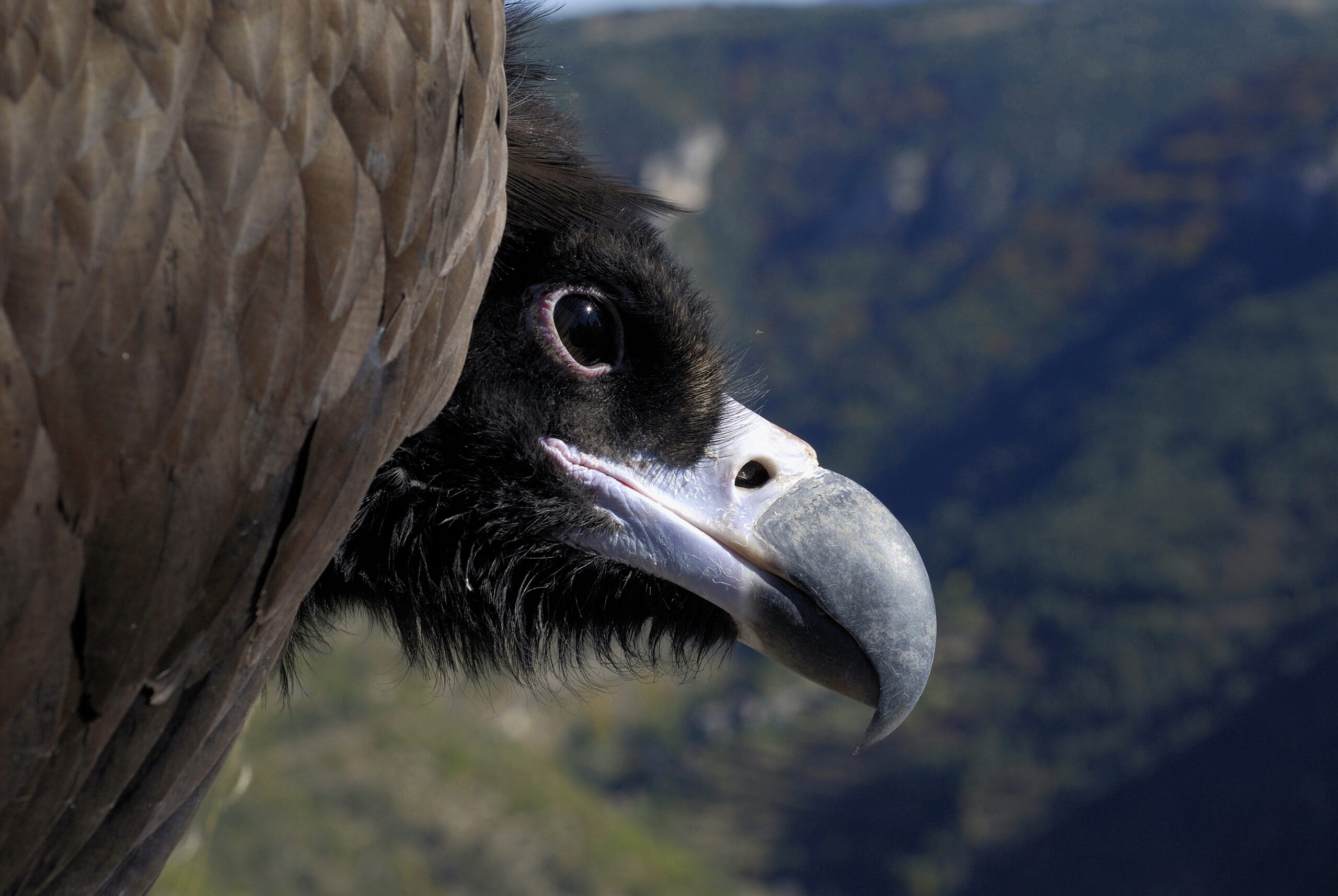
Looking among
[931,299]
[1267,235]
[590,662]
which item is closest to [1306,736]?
[1267,235]

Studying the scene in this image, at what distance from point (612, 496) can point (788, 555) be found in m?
0.38

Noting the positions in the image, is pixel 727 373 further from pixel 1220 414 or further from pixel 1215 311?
pixel 1215 311

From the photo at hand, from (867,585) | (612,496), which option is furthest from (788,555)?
(612,496)

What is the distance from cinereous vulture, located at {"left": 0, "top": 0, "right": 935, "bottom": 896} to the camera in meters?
1.66

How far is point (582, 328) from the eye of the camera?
2.60 metres

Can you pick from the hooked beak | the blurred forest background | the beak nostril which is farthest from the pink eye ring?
the blurred forest background

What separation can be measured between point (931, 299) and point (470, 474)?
411 feet

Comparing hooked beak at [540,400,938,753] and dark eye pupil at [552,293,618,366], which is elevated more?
dark eye pupil at [552,293,618,366]

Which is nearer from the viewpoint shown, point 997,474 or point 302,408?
point 302,408

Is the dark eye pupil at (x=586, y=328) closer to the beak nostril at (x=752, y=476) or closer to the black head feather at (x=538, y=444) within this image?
the black head feather at (x=538, y=444)

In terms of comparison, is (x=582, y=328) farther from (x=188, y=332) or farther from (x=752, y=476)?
(x=188, y=332)

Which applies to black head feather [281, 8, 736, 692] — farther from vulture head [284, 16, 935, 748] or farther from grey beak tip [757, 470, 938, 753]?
grey beak tip [757, 470, 938, 753]

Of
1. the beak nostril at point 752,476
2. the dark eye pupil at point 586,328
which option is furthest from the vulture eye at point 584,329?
the beak nostril at point 752,476

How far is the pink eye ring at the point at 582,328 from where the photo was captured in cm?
257
